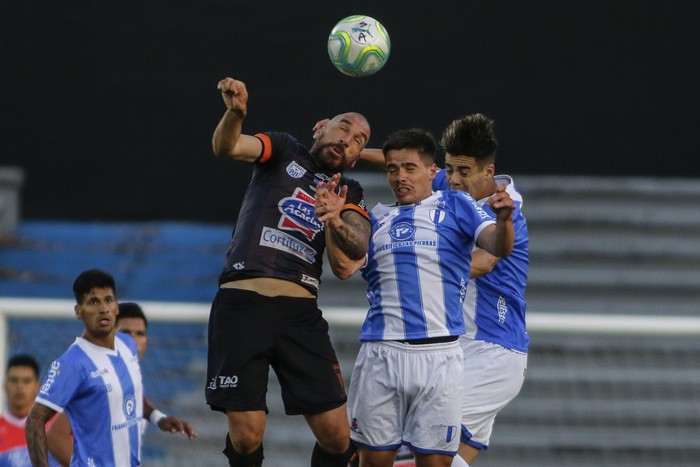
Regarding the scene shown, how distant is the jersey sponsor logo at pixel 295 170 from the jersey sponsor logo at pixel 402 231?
1.66 ft

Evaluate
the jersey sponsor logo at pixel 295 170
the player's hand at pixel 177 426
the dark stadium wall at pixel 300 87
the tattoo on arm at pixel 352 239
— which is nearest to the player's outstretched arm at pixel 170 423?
the player's hand at pixel 177 426

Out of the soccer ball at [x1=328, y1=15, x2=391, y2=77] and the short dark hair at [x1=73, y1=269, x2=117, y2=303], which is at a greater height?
the soccer ball at [x1=328, y1=15, x2=391, y2=77]

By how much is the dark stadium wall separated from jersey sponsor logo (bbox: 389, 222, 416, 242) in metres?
3.25

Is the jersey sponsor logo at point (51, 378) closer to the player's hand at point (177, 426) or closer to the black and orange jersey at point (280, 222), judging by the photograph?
the player's hand at point (177, 426)

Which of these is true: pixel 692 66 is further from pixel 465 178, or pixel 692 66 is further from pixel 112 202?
pixel 112 202

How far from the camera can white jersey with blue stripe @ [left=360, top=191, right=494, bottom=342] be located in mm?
5391

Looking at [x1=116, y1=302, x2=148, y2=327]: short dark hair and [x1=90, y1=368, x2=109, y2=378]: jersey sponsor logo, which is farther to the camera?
[x1=116, y1=302, x2=148, y2=327]: short dark hair

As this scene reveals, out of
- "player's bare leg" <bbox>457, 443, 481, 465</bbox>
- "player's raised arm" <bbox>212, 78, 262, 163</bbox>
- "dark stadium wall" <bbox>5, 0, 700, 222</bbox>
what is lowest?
"player's bare leg" <bbox>457, 443, 481, 465</bbox>

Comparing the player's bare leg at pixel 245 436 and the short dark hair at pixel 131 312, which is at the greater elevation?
the short dark hair at pixel 131 312

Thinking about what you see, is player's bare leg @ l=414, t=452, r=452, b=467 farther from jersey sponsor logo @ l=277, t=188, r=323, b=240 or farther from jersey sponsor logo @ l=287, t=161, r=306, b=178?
jersey sponsor logo @ l=287, t=161, r=306, b=178

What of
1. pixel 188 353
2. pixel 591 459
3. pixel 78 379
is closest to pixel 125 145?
pixel 188 353

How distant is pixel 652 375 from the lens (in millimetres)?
7867

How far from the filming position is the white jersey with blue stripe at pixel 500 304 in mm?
5906

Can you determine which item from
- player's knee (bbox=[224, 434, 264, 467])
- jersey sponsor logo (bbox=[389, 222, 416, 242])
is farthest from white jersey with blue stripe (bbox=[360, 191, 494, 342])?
player's knee (bbox=[224, 434, 264, 467])
